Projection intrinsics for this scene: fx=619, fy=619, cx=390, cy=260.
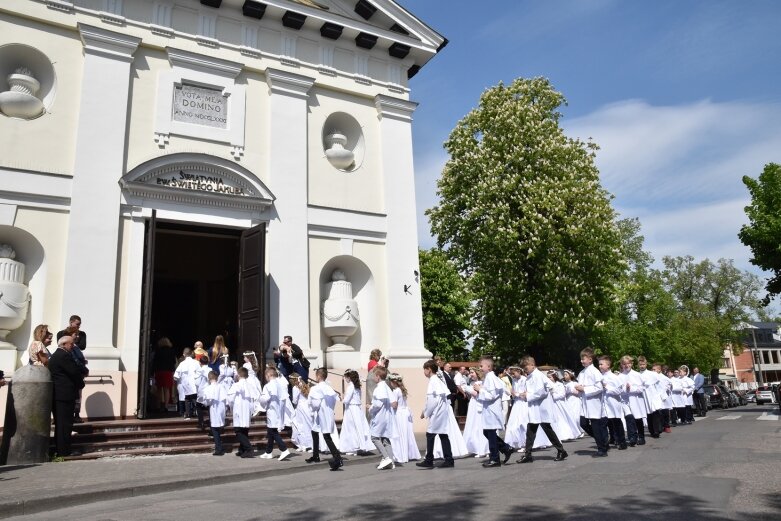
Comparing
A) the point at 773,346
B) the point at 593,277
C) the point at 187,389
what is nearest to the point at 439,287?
the point at 593,277

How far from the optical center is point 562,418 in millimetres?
14633

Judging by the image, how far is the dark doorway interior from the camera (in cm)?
2055

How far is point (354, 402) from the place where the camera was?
12133mm

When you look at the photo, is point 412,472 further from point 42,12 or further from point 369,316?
point 42,12

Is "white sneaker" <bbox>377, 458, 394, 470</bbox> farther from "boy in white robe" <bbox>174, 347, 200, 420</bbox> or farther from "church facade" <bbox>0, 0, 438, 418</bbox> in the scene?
"church facade" <bbox>0, 0, 438, 418</bbox>

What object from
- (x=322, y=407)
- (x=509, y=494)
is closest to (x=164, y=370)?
(x=322, y=407)

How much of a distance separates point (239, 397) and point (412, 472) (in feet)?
13.2

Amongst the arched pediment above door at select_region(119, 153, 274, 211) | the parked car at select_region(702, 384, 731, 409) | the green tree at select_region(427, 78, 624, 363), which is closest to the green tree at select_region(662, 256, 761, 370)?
the parked car at select_region(702, 384, 731, 409)

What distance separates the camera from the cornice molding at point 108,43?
15109 millimetres

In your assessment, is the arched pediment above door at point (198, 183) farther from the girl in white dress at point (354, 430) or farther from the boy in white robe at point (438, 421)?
the boy in white robe at point (438, 421)

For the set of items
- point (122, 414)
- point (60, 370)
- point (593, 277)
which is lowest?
point (122, 414)

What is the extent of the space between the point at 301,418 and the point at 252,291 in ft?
15.4

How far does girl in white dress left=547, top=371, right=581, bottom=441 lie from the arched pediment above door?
886cm

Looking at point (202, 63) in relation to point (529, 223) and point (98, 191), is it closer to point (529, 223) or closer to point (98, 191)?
point (98, 191)
